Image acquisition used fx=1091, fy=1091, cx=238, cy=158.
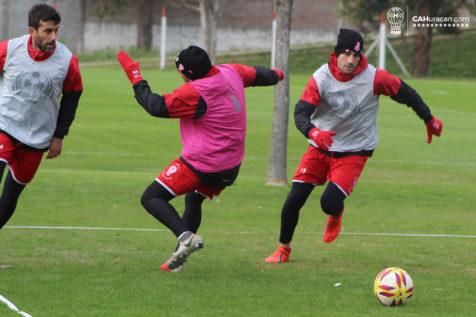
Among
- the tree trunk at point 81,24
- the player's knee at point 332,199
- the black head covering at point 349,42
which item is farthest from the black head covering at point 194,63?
the tree trunk at point 81,24

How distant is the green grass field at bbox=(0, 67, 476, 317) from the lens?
826 cm

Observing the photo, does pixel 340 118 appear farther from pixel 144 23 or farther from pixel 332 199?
pixel 144 23

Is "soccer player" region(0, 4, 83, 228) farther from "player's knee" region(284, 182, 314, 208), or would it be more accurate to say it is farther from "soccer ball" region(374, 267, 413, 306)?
"soccer ball" region(374, 267, 413, 306)

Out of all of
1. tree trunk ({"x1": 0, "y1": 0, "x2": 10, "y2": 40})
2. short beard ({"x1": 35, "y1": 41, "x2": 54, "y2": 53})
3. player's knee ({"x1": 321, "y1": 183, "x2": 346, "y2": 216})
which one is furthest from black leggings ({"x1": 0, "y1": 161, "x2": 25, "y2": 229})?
tree trunk ({"x1": 0, "y1": 0, "x2": 10, "y2": 40})

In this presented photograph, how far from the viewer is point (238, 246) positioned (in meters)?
11.2

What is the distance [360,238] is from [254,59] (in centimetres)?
4304

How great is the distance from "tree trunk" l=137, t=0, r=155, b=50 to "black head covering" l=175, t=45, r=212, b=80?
57964 mm

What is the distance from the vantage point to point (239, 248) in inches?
436

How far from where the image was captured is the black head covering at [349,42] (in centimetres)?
973

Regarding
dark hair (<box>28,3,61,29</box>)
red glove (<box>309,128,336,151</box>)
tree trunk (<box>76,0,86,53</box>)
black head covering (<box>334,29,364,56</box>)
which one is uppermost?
dark hair (<box>28,3,61,29</box>)

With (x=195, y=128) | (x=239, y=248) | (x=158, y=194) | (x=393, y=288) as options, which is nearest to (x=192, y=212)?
(x=158, y=194)

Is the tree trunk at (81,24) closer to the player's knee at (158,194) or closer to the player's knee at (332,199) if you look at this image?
the player's knee at (332,199)

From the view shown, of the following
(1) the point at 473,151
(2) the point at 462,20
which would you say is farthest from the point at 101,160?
(2) the point at 462,20

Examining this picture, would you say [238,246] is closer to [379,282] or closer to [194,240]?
[194,240]
